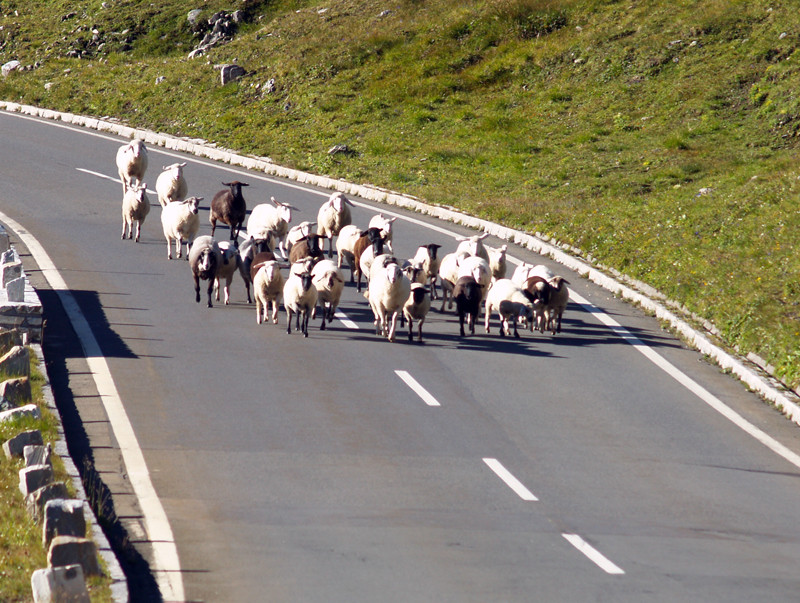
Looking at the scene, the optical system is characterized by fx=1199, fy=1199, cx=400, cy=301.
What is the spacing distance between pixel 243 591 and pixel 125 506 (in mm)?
2065

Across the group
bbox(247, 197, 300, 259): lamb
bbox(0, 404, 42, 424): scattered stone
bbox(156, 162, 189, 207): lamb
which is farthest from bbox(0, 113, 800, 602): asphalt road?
bbox(156, 162, 189, 207): lamb

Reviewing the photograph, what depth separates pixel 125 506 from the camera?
1051 centimetres

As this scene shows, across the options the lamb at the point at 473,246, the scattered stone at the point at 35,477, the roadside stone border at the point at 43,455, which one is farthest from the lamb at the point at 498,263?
the scattered stone at the point at 35,477

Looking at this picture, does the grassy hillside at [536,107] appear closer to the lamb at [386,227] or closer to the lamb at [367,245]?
the lamb at [386,227]

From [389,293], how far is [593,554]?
7.49m

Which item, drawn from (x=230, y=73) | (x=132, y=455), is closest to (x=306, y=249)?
(x=132, y=455)

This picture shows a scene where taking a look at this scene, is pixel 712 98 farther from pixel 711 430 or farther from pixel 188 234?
pixel 711 430

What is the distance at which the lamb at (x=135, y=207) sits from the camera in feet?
73.5

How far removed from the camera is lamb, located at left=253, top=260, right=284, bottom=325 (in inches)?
688

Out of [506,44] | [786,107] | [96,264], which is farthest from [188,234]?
[506,44]

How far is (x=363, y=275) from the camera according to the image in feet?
68.1

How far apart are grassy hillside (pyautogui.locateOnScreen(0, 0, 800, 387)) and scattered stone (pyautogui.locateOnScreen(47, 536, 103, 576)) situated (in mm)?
10802

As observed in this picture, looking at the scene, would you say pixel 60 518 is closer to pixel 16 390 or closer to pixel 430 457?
pixel 16 390

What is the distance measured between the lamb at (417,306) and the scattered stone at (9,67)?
1219 inches
